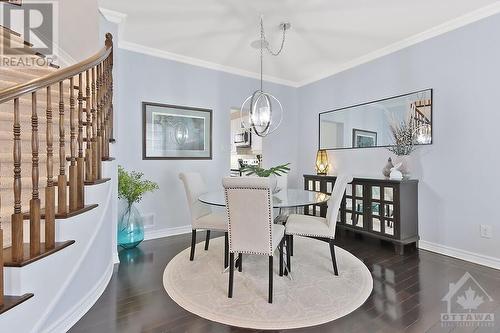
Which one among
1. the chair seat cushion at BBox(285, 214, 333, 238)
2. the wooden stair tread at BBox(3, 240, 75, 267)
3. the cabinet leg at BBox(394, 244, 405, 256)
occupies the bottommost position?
the cabinet leg at BBox(394, 244, 405, 256)

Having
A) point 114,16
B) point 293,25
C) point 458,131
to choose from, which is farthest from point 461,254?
point 114,16

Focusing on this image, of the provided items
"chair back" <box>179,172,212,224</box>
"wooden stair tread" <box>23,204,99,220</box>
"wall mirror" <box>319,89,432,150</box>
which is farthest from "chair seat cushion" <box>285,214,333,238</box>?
"wall mirror" <box>319,89,432,150</box>

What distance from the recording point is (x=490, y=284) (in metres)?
2.36

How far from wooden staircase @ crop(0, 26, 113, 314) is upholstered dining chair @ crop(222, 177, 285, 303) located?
104 centimetres

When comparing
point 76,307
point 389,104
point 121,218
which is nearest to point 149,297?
point 76,307

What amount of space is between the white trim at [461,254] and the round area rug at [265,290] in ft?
3.40

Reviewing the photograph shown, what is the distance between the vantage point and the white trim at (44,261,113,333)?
171cm

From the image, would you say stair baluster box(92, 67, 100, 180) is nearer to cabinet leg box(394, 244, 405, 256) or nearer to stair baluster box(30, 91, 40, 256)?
stair baluster box(30, 91, 40, 256)

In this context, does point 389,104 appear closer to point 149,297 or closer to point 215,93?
point 215,93

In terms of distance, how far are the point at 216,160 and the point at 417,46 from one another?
3181 mm

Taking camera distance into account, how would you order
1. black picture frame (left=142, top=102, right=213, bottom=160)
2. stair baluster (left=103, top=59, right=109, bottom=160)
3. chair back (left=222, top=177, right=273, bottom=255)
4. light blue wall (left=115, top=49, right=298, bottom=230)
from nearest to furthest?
chair back (left=222, top=177, right=273, bottom=255) < stair baluster (left=103, top=59, right=109, bottom=160) < light blue wall (left=115, top=49, right=298, bottom=230) < black picture frame (left=142, top=102, right=213, bottom=160)

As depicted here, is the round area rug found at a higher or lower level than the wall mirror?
lower

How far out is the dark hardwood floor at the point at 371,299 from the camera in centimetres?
177

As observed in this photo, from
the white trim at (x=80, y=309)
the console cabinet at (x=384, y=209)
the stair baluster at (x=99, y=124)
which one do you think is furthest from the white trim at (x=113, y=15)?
the console cabinet at (x=384, y=209)
